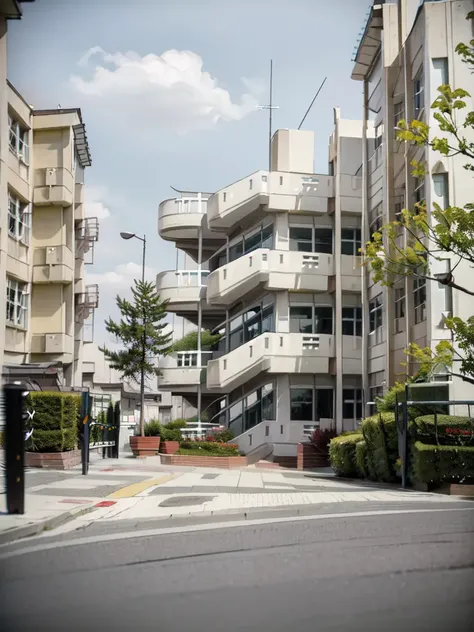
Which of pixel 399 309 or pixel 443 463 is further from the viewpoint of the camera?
pixel 399 309

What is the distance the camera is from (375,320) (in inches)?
1217

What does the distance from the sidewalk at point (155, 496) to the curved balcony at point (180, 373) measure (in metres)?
15.0

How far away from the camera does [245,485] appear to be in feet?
59.5

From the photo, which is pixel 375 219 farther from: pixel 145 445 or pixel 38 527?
pixel 38 527

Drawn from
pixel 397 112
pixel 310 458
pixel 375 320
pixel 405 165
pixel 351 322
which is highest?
pixel 397 112

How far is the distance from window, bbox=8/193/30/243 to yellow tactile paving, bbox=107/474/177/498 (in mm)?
10808

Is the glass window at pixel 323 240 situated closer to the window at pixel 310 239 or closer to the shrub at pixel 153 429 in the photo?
the window at pixel 310 239

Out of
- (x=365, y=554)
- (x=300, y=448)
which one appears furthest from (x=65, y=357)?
(x=365, y=554)

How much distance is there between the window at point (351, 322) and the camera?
3356 centimetres

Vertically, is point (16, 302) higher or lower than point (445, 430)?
higher

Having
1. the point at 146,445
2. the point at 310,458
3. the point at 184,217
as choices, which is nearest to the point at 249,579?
the point at 310,458

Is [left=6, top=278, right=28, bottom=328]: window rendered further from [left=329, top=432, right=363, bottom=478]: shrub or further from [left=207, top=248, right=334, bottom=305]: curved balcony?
[left=329, top=432, right=363, bottom=478]: shrub

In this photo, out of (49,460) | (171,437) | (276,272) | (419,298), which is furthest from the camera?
(276,272)

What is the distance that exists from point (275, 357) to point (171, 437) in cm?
487
